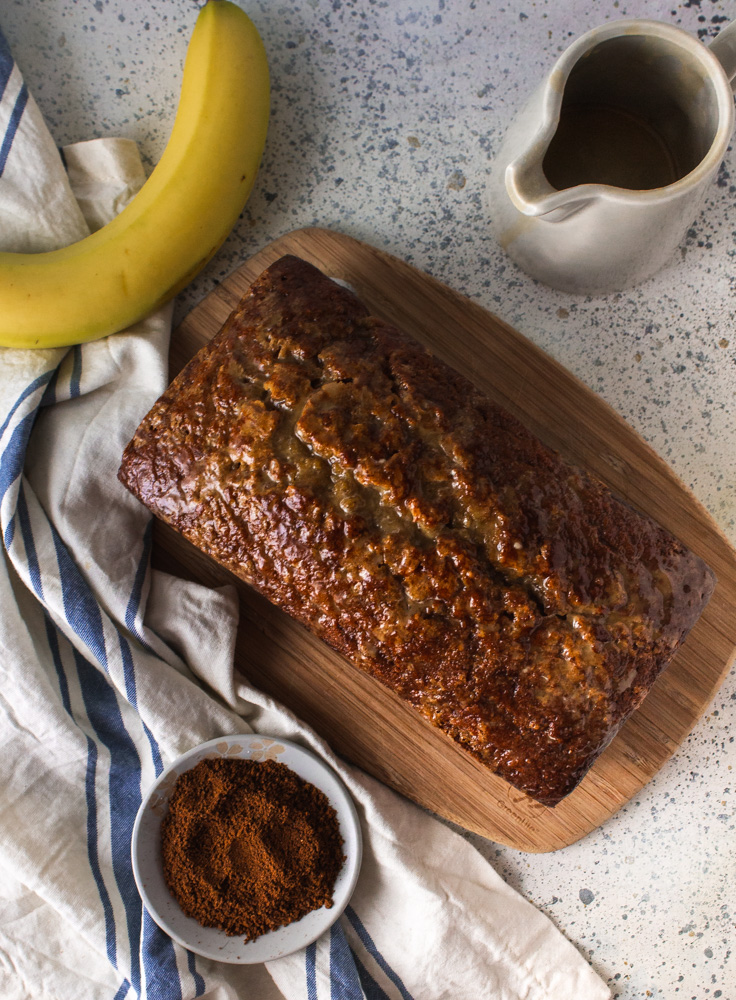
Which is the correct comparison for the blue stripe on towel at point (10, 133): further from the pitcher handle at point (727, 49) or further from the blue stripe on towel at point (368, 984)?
the blue stripe on towel at point (368, 984)

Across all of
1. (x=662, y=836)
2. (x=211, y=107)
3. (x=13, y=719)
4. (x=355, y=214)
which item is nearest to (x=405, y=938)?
(x=662, y=836)

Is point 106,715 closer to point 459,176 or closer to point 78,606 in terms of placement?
point 78,606

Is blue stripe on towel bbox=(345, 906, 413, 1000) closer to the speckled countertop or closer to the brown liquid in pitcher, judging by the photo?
the speckled countertop

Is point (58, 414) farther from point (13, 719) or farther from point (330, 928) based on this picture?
point (330, 928)

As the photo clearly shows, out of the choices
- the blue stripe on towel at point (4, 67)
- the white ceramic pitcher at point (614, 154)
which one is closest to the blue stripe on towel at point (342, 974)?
the white ceramic pitcher at point (614, 154)

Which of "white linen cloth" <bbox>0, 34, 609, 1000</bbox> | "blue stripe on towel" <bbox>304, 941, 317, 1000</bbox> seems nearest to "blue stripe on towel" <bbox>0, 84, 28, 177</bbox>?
"white linen cloth" <bbox>0, 34, 609, 1000</bbox>

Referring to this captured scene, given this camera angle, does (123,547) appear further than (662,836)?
No
